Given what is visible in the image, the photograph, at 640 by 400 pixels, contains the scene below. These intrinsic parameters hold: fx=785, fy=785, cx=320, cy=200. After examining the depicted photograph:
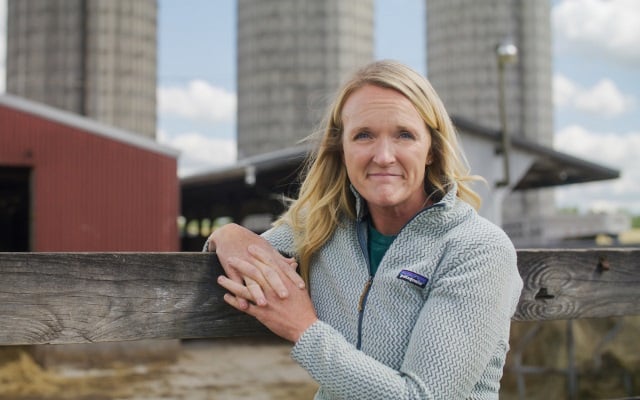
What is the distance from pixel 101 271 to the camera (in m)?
1.89

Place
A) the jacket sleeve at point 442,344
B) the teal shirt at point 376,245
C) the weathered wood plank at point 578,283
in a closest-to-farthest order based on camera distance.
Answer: the jacket sleeve at point 442,344
the teal shirt at point 376,245
the weathered wood plank at point 578,283

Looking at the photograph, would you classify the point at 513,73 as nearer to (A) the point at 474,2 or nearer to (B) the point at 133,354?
(A) the point at 474,2

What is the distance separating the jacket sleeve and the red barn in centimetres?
1474

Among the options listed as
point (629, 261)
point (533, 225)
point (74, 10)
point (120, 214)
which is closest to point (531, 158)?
point (533, 225)

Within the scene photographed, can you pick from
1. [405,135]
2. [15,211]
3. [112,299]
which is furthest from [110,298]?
[15,211]

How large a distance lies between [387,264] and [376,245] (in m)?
0.16

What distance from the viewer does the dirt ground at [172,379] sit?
995 centimetres

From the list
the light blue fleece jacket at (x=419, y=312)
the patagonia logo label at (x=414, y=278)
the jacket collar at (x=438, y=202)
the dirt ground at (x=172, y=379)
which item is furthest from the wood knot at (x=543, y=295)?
the dirt ground at (x=172, y=379)

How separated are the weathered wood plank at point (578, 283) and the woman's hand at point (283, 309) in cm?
69

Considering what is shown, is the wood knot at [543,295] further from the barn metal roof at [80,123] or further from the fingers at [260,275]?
the barn metal roof at [80,123]

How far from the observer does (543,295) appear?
→ 88.7 inches

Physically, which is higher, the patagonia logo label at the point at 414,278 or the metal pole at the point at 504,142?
the metal pole at the point at 504,142

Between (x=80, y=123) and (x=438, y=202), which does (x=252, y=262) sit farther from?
(x=80, y=123)

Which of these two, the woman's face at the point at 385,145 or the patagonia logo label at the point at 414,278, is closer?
the patagonia logo label at the point at 414,278
